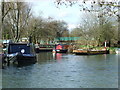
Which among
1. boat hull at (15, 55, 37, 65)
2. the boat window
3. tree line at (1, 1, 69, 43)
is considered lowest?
boat hull at (15, 55, 37, 65)

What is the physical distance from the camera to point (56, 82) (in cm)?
1747

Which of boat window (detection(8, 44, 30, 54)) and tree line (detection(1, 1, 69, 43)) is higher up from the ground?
tree line (detection(1, 1, 69, 43))

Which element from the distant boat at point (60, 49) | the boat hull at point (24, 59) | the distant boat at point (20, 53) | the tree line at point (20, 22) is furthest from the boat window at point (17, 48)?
the distant boat at point (60, 49)

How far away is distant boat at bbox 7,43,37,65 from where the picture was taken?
26541 millimetres

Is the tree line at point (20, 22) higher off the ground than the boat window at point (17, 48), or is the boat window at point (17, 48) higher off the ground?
the tree line at point (20, 22)

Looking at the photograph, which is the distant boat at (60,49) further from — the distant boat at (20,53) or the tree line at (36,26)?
the distant boat at (20,53)

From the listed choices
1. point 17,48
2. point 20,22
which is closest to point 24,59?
point 17,48

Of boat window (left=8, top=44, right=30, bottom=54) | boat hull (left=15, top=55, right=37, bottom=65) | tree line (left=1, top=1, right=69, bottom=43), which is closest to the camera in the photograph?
boat hull (left=15, top=55, right=37, bottom=65)

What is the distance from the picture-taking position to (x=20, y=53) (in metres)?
26.8

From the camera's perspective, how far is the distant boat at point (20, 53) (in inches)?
1045

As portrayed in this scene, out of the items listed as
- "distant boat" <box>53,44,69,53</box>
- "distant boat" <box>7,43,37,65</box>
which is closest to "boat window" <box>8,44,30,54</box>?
"distant boat" <box>7,43,37,65</box>

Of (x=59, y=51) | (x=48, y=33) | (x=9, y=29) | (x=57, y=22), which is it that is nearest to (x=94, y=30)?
(x=59, y=51)

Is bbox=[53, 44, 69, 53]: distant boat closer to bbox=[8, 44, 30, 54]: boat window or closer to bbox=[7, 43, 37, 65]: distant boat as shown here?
bbox=[7, 43, 37, 65]: distant boat

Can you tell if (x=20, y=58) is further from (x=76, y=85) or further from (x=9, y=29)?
(x=9, y=29)
